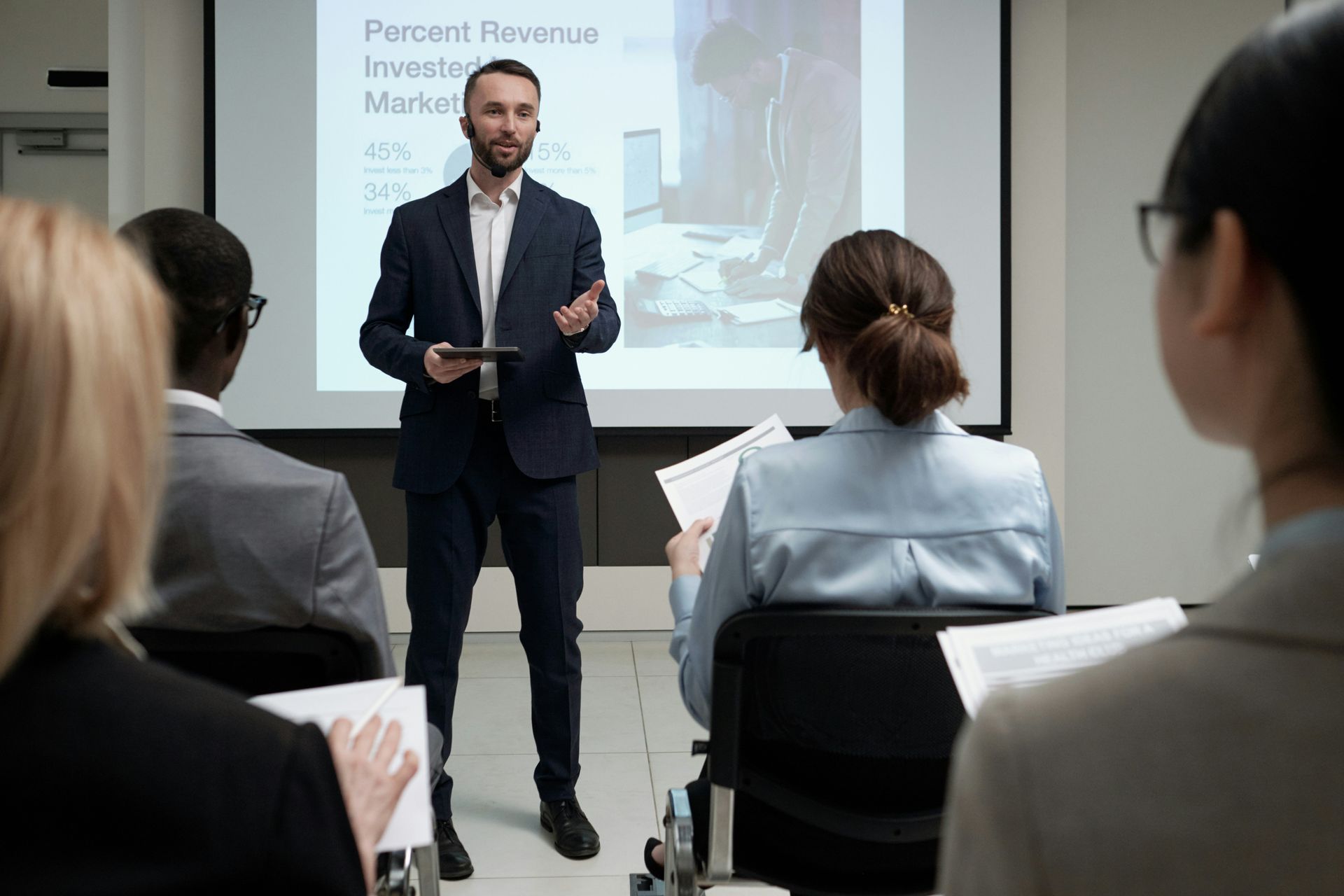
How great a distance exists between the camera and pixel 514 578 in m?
2.66

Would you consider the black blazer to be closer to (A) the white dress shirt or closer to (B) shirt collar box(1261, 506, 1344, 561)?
(B) shirt collar box(1261, 506, 1344, 561)

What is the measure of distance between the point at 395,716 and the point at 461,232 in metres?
1.86

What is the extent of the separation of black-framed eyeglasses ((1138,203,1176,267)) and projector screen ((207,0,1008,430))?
3697mm

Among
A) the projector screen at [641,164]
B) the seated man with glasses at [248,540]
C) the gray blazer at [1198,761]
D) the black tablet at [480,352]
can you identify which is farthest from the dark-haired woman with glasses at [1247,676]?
the projector screen at [641,164]

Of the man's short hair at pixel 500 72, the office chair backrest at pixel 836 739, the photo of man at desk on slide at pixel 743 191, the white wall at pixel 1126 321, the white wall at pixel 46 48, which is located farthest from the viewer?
the white wall at pixel 46 48

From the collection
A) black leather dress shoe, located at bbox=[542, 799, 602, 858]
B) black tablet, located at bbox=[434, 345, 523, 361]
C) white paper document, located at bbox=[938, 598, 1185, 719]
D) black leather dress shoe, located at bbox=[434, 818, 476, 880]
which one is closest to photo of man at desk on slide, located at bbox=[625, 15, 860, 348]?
black tablet, located at bbox=[434, 345, 523, 361]

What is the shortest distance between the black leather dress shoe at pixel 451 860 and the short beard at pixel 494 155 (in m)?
1.54

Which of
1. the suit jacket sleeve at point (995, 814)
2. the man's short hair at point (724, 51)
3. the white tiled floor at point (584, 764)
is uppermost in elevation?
the man's short hair at point (724, 51)

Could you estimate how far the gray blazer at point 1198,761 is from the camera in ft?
1.51

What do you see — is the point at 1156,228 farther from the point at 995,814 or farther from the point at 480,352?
the point at 480,352

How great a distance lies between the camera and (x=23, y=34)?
5742 millimetres

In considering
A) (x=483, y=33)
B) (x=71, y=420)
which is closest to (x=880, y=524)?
(x=71, y=420)

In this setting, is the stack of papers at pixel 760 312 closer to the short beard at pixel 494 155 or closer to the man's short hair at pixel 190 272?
the short beard at pixel 494 155

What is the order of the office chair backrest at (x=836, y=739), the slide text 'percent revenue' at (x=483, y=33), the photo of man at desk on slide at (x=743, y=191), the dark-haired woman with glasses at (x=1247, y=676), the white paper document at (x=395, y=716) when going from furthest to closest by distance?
1. the photo of man at desk on slide at (x=743, y=191)
2. the slide text 'percent revenue' at (x=483, y=33)
3. the office chair backrest at (x=836, y=739)
4. the white paper document at (x=395, y=716)
5. the dark-haired woman with glasses at (x=1247, y=676)
